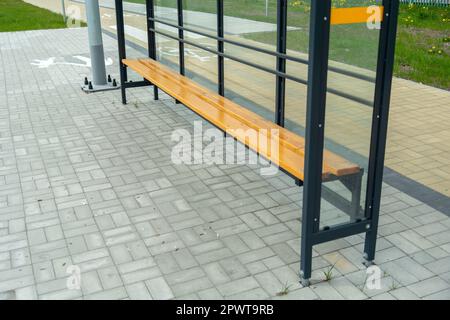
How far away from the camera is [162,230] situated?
3945mm

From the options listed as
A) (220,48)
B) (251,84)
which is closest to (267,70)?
(251,84)

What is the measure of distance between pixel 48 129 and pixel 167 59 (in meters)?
1.92

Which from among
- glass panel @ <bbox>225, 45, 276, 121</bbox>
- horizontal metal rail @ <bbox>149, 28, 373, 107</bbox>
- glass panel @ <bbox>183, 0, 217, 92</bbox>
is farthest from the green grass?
glass panel @ <bbox>225, 45, 276, 121</bbox>

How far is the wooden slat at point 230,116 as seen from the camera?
11.1 ft

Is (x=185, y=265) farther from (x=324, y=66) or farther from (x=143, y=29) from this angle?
(x=143, y=29)

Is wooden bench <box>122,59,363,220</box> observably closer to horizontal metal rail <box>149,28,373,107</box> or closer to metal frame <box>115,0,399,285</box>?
metal frame <box>115,0,399,285</box>

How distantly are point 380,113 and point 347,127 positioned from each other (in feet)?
1.01

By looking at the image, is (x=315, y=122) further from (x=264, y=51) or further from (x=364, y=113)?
(x=264, y=51)

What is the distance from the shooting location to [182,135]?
237 inches

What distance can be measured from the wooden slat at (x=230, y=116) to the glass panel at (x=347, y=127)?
17 mm

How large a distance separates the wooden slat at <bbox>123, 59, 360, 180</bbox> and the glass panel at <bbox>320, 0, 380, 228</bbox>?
2 centimetres

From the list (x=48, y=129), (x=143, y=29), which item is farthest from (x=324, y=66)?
(x=143, y=29)

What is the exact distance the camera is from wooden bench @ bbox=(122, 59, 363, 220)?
332 cm

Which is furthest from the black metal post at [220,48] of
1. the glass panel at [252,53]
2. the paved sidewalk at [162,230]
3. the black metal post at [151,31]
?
the black metal post at [151,31]
